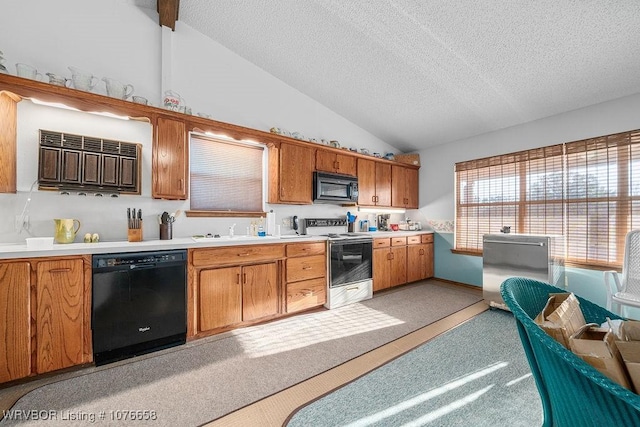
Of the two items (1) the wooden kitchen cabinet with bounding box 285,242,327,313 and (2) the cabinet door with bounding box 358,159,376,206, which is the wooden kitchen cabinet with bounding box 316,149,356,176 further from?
(1) the wooden kitchen cabinet with bounding box 285,242,327,313

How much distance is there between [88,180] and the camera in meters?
2.45

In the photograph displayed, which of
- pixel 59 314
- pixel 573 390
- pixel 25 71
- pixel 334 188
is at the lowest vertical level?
pixel 59 314

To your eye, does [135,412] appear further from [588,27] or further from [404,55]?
[588,27]

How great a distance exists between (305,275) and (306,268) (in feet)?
0.29

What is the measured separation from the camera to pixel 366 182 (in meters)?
4.52

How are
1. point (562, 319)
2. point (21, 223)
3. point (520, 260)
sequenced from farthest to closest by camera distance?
point (520, 260)
point (21, 223)
point (562, 319)

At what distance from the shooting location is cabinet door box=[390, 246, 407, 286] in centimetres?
432

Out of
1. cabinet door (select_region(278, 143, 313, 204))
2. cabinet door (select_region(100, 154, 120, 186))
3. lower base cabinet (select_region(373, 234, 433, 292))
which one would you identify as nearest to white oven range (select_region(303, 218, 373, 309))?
lower base cabinet (select_region(373, 234, 433, 292))

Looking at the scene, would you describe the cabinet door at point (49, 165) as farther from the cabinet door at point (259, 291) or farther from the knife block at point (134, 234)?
the cabinet door at point (259, 291)

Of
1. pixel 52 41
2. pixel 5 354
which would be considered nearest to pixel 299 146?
pixel 52 41

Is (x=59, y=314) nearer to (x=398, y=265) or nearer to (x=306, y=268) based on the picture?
(x=306, y=268)

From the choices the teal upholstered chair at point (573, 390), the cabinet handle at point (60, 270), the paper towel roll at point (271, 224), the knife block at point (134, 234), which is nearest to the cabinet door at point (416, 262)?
the paper towel roll at point (271, 224)

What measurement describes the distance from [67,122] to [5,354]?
6.53 feet

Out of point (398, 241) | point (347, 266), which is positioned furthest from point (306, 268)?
point (398, 241)
